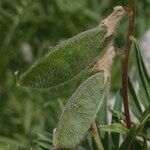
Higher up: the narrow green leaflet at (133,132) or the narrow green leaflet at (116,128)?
the narrow green leaflet at (116,128)

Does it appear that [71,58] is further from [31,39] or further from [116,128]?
[31,39]

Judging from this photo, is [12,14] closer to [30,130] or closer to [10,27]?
[10,27]

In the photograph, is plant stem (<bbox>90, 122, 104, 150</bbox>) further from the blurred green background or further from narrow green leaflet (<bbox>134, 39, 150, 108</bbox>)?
the blurred green background

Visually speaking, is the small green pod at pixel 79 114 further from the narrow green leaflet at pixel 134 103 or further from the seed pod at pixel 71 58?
the narrow green leaflet at pixel 134 103

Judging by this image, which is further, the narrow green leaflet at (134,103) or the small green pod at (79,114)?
the narrow green leaflet at (134,103)

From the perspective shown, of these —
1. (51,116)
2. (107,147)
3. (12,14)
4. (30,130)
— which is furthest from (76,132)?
(12,14)

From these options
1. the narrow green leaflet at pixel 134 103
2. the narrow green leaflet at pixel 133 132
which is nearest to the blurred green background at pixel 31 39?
the narrow green leaflet at pixel 134 103
